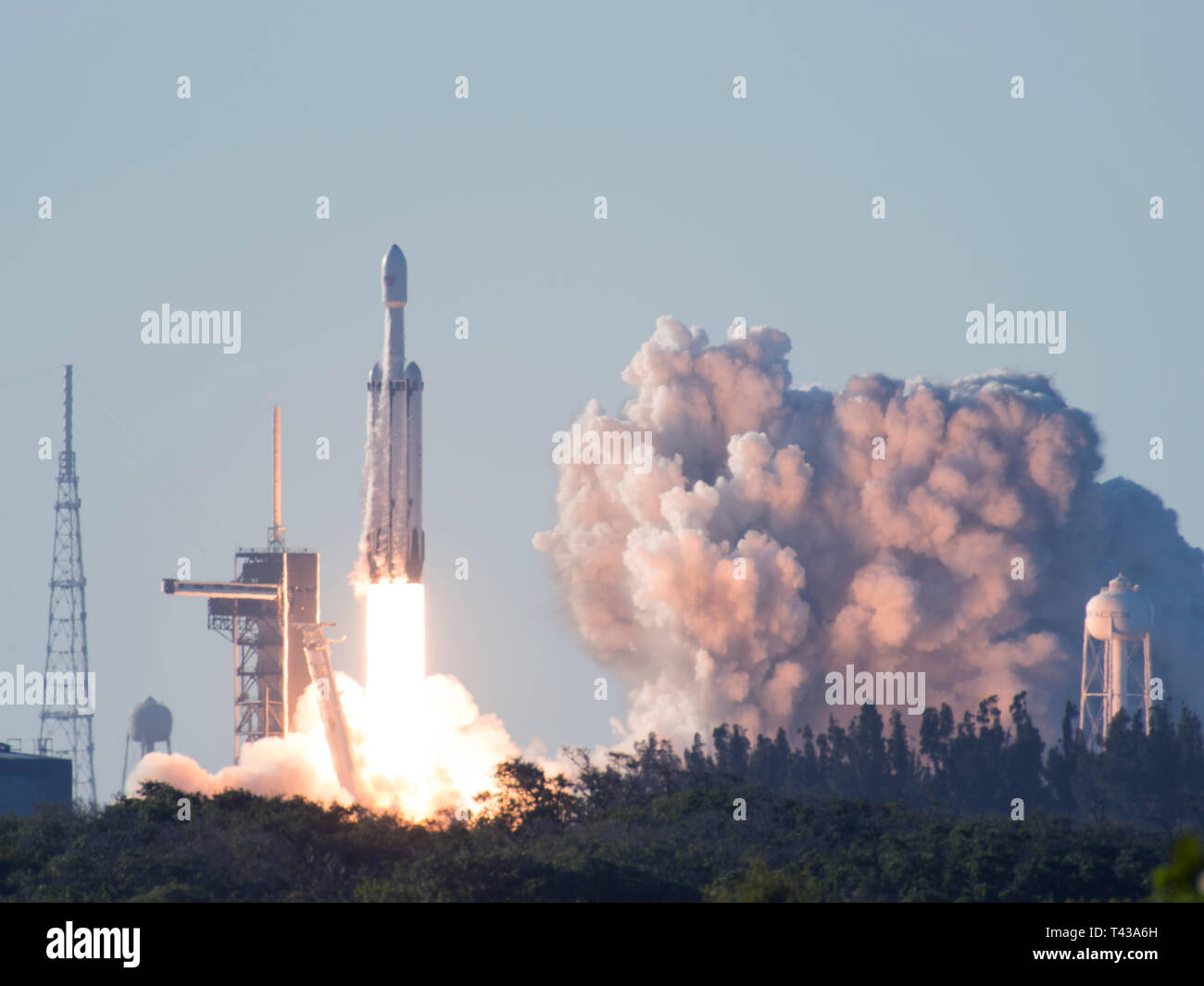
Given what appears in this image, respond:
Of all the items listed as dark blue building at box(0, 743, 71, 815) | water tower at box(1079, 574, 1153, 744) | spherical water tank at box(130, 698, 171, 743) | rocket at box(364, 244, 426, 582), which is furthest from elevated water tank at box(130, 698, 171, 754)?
rocket at box(364, 244, 426, 582)

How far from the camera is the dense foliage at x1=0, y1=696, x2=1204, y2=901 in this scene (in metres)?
77.8

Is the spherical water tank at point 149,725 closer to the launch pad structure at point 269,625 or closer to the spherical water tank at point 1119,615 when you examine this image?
the launch pad structure at point 269,625

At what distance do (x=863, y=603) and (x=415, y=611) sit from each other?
5411cm

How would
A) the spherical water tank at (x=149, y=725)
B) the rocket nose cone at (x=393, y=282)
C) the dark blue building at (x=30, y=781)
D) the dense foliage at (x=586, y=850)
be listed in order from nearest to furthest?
the dense foliage at (x=586, y=850) < the rocket nose cone at (x=393, y=282) < the dark blue building at (x=30, y=781) < the spherical water tank at (x=149, y=725)

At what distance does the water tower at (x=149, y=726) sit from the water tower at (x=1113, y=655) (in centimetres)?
6362

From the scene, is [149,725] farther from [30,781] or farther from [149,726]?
[30,781]

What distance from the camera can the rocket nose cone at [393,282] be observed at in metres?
103

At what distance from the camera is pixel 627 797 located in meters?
102

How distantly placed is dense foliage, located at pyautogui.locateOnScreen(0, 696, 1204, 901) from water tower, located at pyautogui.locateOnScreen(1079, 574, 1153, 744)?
39.6 meters

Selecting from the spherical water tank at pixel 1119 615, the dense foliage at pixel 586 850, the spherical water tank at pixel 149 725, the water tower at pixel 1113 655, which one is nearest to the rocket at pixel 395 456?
the dense foliage at pixel 586 850

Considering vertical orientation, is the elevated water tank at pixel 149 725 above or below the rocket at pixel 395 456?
below
